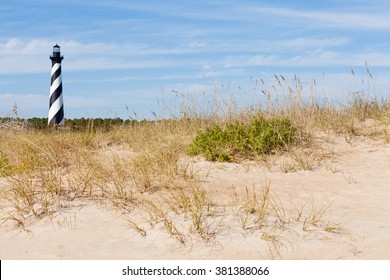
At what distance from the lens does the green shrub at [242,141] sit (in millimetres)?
8414

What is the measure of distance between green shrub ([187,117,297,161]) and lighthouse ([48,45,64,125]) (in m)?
16.1

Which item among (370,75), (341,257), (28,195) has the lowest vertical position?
(341,257)

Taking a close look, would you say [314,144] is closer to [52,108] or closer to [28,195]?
[28,195]

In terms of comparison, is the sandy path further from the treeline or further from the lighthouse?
the lighthouse

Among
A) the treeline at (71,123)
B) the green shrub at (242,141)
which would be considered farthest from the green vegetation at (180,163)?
the treeline at (71,123)

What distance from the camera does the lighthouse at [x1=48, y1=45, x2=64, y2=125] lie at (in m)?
23.8

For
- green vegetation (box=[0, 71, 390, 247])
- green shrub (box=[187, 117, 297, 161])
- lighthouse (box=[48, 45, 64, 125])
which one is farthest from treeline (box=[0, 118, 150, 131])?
green shrub (box=[187, 117, 297, 161])

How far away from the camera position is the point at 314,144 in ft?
29.5

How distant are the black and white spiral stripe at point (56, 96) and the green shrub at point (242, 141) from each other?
16.2 meters

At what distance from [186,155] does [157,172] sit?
5.48ft

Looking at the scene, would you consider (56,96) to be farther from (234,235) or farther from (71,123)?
(234,235)

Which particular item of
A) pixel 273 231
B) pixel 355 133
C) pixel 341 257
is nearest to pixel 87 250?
pixel 273 231

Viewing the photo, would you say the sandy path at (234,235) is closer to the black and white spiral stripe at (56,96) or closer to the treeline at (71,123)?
the treeline at (71,123)

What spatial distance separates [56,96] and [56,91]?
23 centimetres
